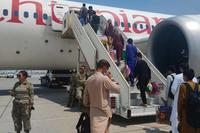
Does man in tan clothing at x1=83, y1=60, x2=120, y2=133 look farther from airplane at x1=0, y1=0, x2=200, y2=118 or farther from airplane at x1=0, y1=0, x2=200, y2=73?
airplane at x1=0, y1=0, x2=200, y2=73

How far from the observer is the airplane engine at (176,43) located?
882 centimetres

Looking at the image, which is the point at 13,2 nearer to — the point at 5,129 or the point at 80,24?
the point at 80,24

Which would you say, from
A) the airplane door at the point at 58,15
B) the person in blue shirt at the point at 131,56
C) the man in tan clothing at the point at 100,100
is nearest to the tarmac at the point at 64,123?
the person in blue shirt at the point at 131,56

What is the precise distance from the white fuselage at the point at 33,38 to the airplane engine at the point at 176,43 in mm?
5029

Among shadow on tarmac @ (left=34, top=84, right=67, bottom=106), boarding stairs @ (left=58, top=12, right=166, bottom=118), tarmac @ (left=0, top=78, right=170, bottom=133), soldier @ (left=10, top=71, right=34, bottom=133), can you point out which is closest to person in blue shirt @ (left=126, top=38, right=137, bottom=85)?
boarding stairs @ (left=58, top=12, right=166, bottom=118)

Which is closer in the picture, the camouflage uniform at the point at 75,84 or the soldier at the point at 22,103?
the soldier at the point at 22,103

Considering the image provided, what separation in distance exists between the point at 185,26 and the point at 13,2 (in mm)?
7575

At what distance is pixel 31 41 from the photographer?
13.8 metres

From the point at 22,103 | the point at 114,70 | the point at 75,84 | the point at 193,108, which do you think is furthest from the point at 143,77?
the point at 193,108

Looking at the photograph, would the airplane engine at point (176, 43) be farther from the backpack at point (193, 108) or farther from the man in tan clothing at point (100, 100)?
the man in tan clothing at point (100, 100)

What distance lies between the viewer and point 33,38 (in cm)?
1384

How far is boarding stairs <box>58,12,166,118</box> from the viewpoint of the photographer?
8617 millimetres

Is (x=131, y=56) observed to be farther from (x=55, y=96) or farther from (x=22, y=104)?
Result: (x=55, y=96)

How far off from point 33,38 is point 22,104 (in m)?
7.34
